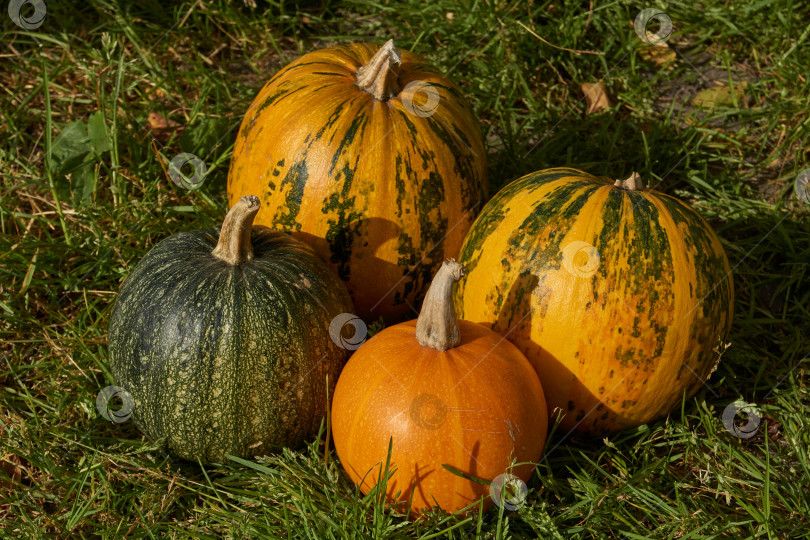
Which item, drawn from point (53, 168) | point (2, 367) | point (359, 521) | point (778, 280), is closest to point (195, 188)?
point (53, 168)

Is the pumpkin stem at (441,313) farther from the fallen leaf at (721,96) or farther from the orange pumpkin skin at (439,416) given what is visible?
the fallen leaf at (721,96)

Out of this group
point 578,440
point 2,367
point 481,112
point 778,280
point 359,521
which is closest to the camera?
point 359,521

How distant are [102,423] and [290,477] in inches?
36.8

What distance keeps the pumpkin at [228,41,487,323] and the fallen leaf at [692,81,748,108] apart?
218 centimetres

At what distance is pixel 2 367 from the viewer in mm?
3766

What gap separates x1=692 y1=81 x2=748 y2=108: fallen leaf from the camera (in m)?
5.07

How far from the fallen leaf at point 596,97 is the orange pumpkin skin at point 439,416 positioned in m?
2.55

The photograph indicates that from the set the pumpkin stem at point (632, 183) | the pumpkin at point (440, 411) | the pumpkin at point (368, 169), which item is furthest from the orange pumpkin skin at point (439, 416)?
the pumpkin stem at point (632, 183)

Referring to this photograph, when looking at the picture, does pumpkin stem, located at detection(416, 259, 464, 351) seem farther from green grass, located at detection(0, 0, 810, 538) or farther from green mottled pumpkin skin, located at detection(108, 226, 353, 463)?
green grass, located at detection(0, 0, 810, 538)

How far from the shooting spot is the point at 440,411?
9.07 ft

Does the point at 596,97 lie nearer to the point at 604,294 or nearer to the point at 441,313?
the point at 604,294

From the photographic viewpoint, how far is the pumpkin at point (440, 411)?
2773mm

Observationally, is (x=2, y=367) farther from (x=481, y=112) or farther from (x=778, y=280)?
(x=778, y=280)

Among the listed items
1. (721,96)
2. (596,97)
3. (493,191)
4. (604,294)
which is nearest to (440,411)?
(604,294)
